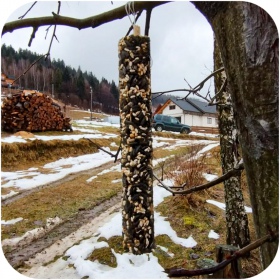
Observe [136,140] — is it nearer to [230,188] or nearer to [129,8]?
[129,8]

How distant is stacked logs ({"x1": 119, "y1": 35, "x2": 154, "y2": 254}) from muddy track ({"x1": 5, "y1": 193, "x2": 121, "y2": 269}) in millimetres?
587

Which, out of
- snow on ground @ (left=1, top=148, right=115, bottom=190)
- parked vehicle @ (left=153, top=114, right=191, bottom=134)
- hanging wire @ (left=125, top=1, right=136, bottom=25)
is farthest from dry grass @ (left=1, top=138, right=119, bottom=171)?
hanging wire @ (left=125, top=1, right=136, bottom=25)

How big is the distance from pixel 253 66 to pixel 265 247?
24 cm

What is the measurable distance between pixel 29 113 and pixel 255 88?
5817 mm

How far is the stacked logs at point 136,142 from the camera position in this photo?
4.37 feet

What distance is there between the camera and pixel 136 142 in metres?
1.40

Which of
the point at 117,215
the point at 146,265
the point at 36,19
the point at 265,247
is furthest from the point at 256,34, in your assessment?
the point at 117,215

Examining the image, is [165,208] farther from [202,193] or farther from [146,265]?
[146,265]

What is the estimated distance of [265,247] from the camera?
368mm

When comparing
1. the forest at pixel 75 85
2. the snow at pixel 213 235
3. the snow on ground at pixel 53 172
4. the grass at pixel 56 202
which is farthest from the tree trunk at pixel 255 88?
the snow on ground at pixel 53 172

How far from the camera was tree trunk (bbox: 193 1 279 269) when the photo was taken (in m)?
0.32

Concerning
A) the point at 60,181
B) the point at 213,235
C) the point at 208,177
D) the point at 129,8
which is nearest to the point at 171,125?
the point at 208,177

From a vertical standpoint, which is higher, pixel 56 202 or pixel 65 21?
pixel 65 21

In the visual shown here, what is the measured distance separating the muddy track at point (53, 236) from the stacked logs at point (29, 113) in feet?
10.8
